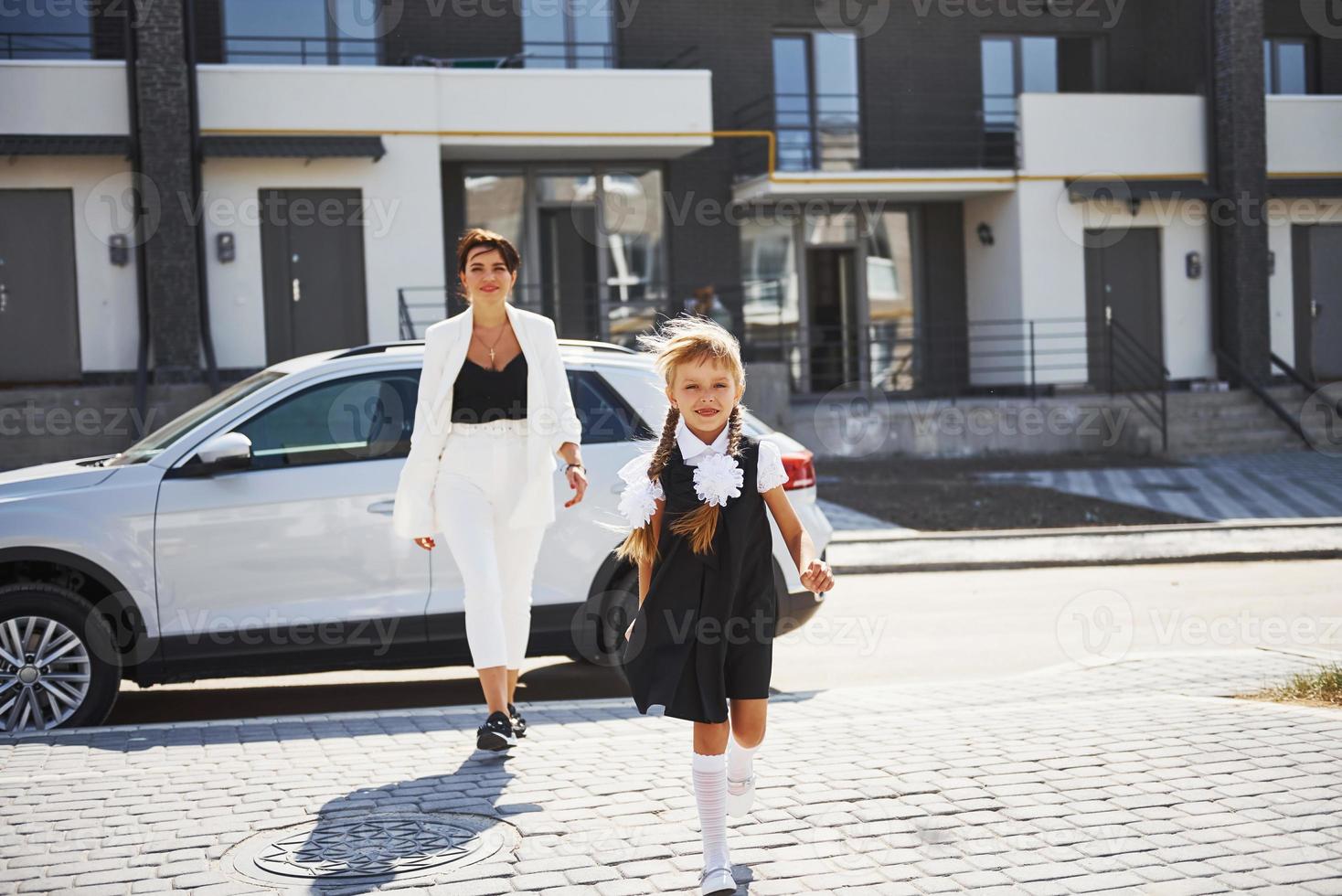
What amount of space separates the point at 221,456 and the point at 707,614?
3.29 m

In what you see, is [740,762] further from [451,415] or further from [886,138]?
[886,138]

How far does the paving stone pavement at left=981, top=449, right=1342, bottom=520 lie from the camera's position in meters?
16.1

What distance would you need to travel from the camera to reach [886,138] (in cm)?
2395

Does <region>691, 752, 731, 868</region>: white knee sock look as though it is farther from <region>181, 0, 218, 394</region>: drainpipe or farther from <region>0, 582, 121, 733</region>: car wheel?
<region>181, 0, 218, 394</region>: drainpipe

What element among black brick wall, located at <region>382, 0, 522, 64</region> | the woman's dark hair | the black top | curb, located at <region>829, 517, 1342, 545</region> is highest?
black brick wall, located at <region>382, 0, 522, 64</region>

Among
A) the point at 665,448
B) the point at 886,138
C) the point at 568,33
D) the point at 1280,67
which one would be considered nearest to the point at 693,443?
the point at 665,448

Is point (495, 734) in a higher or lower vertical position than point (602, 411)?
lower

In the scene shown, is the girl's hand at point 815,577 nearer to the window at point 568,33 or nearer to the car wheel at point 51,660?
the car wheel at point 51,660

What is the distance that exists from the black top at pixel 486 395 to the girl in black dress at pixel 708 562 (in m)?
1.63

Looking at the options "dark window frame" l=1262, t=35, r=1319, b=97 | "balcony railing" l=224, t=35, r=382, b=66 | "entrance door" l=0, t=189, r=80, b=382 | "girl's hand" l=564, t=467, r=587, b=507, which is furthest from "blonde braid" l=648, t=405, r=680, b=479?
"dark window frame" l=1262, t=35, r=1319, b=97

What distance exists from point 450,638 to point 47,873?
2973 mm

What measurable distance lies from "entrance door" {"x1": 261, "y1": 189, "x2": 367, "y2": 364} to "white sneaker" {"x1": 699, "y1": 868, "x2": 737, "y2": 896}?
1680 cm

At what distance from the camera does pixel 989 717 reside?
604 centimetres

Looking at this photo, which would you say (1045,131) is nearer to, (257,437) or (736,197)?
(736,197)
